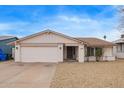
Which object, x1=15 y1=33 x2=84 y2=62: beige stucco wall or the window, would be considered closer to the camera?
x1=15 y1=33 x2=84 y2=62: beige stucco wall

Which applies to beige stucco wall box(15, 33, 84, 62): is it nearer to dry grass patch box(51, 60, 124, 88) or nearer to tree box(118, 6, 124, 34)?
tree box(118, 6, 124, 34)

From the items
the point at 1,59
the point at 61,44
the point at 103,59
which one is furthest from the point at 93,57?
the point at 1,59

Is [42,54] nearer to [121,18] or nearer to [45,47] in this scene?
[45,47]

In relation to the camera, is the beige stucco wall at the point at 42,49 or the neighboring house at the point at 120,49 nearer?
the beige stucco wall at the point at 42,49

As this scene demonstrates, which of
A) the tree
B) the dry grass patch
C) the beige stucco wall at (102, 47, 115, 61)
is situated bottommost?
the dry grass patch

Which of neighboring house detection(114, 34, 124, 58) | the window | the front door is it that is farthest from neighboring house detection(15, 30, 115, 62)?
neighboring house detection(114, 34, 124, 58)

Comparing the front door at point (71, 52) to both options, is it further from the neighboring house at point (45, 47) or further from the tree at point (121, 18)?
the tree at point (121, 18)

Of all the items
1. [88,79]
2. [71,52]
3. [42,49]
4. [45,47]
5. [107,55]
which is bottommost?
[88,79]

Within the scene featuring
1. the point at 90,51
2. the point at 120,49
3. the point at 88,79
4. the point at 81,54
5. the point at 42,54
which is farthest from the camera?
the point at 120,49

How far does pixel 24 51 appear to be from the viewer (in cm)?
2816

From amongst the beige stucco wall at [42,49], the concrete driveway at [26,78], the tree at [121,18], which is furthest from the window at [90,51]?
the concrete driveway at [26,78]

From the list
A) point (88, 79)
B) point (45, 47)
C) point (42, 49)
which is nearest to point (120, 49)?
point (45, 47)

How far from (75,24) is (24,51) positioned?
7538mm
